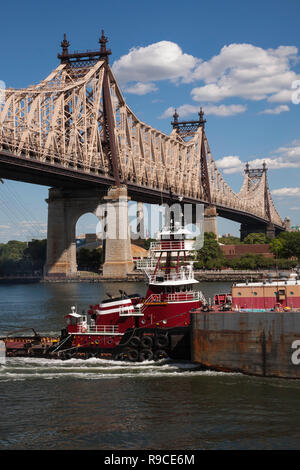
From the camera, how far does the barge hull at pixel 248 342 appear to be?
968 inches

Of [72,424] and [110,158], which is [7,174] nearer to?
[110,158]

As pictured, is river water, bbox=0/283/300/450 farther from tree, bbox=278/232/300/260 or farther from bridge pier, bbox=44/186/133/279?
tree, bbox=278/232/300/260

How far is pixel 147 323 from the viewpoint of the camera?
2966cm

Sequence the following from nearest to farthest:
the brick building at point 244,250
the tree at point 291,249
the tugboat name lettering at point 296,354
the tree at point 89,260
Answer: the tugboat name lettering at point 296,354 → the tree at point 89,260 → the tree at point 291,249 → the brick building at point 244,250

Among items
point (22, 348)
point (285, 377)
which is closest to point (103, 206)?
point (22, 348)

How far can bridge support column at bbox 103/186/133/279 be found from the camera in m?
94.0

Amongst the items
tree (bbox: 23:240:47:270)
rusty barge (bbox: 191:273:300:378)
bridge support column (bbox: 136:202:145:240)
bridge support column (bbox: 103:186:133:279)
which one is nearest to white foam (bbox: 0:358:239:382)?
rusty barge (bbox: 191:273:300:378)

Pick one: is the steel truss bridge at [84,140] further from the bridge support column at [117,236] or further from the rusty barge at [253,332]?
the rusty barge at [253,332]

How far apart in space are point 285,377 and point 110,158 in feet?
254

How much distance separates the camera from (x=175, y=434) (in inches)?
774

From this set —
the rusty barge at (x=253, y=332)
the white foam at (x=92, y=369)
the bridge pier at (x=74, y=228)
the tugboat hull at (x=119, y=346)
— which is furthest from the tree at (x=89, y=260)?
the rusty barge at (x=253, y=332)

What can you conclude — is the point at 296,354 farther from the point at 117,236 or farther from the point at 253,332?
the point at 117,236

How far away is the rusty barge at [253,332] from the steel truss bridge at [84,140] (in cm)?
4308

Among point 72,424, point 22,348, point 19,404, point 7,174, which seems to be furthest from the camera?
point 7,174
